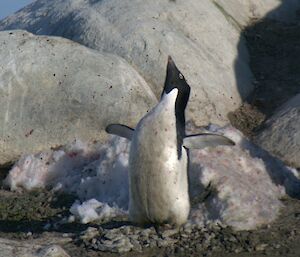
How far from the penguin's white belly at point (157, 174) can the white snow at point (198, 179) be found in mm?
445

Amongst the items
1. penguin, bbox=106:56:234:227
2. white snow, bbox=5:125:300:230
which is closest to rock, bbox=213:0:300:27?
white snow, bbox=5:125:300:230

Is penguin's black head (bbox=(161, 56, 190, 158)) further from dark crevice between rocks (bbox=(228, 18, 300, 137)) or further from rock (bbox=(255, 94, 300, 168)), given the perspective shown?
dark crevice between rocks (bbox=(228, 18, 300, 137))

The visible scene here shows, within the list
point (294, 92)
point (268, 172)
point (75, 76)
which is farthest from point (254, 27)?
point (268, 172)

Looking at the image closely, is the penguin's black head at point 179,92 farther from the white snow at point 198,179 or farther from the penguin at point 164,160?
the white snow at point 198,179

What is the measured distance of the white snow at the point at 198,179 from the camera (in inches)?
321

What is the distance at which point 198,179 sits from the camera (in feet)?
28.3

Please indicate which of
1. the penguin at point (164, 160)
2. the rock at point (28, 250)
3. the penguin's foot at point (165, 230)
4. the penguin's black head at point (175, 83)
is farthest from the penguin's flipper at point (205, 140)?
the rock at point (28, 250)

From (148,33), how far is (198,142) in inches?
176

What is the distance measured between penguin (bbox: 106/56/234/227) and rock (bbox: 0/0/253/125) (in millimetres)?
3331

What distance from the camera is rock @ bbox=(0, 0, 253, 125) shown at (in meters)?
11.7

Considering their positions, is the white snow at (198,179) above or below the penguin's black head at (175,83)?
below

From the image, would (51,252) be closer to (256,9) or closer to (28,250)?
(28,250)

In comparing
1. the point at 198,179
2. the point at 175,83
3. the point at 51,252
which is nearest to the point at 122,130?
the point at 175,83

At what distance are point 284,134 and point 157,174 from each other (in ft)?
11.5
